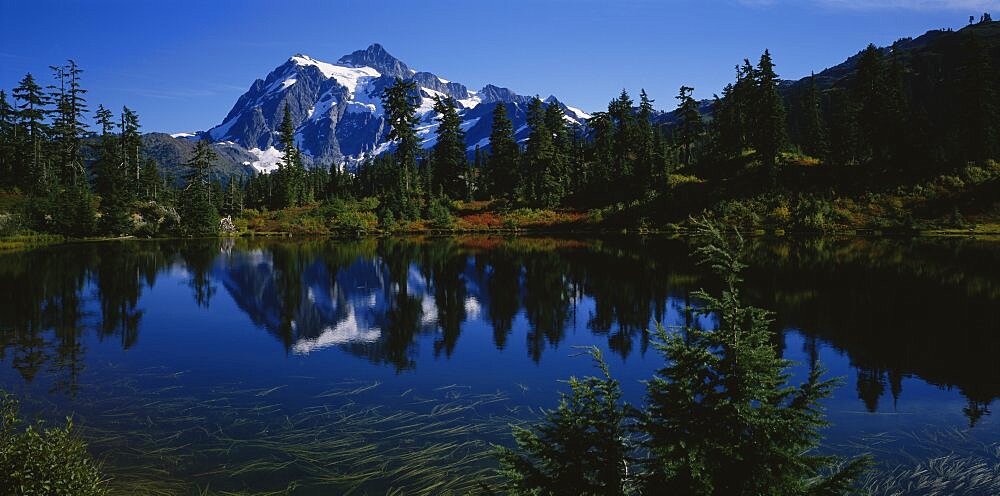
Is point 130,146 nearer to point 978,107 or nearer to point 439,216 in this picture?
point 439,216

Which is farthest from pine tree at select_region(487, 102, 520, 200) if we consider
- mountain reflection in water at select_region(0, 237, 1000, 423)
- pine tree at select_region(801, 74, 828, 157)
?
pine tree at select_region(801, 74, 828, 157)

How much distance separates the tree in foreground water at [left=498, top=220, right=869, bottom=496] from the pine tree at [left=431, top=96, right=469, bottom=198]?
96.2 m

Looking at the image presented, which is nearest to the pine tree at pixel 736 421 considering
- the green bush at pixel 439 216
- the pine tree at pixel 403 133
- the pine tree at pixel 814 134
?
the green bush at pixel 439 216

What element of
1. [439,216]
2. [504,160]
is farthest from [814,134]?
[439,216]

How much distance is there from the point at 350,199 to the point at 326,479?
315 feet

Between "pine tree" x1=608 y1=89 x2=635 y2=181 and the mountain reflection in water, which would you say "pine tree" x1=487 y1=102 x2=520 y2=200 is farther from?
the mountain reflection in water

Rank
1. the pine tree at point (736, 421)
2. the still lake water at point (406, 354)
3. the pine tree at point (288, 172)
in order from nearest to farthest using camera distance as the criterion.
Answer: the pine tree at point (736, 421) < the still lake water at point (406, 354) < the pine tree at point (288, 172)

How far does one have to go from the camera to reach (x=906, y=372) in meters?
16.4

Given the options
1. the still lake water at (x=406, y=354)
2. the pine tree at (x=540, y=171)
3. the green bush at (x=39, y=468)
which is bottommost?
the still lake water at (x=406, y=354)

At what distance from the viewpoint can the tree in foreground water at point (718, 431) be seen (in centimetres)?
612

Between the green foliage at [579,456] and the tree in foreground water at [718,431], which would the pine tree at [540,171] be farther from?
the tree in foreground water at [718,431]

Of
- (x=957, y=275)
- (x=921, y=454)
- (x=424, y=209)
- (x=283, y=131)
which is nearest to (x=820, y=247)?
(x=957, y=275)

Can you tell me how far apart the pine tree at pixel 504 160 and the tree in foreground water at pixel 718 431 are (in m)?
87.8

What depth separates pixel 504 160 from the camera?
97.8 meters
